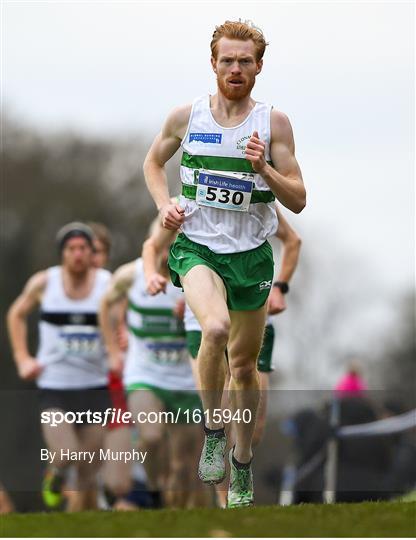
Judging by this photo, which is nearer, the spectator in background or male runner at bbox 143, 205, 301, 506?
male runner at bbox 143, 205, 301, 506

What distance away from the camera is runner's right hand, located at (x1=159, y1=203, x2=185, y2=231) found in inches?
410

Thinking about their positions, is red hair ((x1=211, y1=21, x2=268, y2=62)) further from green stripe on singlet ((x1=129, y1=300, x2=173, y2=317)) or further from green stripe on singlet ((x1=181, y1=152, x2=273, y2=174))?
green stripe on singlet ((x1=129, y1=300, x2=173, y2=317))

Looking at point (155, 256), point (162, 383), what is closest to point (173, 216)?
point (155, 256)

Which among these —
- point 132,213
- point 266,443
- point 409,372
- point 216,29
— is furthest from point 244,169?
point 409,372

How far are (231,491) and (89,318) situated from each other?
4.77 m

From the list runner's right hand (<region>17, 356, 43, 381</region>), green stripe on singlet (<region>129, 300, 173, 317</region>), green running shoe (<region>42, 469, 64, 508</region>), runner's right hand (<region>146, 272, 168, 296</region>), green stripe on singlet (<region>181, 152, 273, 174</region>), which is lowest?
green running shoe (<region>42, 469, 64, 508</region>)

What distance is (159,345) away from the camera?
14.5 meters

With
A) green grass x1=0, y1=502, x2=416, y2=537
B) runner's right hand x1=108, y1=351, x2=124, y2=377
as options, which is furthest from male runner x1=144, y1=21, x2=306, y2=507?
runner's right hand x1=108, y1=351, x2=124, y2=377

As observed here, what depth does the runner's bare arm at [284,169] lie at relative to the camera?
10.3m

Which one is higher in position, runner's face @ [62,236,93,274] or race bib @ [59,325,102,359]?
runner's face @ [62,236,93,274]

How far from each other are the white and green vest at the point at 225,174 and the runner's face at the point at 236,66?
19cm

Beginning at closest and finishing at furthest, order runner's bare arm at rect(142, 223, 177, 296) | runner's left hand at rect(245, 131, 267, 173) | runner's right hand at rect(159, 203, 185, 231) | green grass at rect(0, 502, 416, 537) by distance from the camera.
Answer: green grass at rect(0, 502, 416, 537)
runner's left hand at rect(245, 131, 267, 173)
runner's right hand at rect(159, 203, 185, 231)
runner's bare arm at rect(142, 223, 177, 296)

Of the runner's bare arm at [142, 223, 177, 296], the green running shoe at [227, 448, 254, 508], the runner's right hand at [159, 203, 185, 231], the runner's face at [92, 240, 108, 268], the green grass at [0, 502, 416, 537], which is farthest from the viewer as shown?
the runner's face at [92, 240, 108, 268]

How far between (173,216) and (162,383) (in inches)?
168
